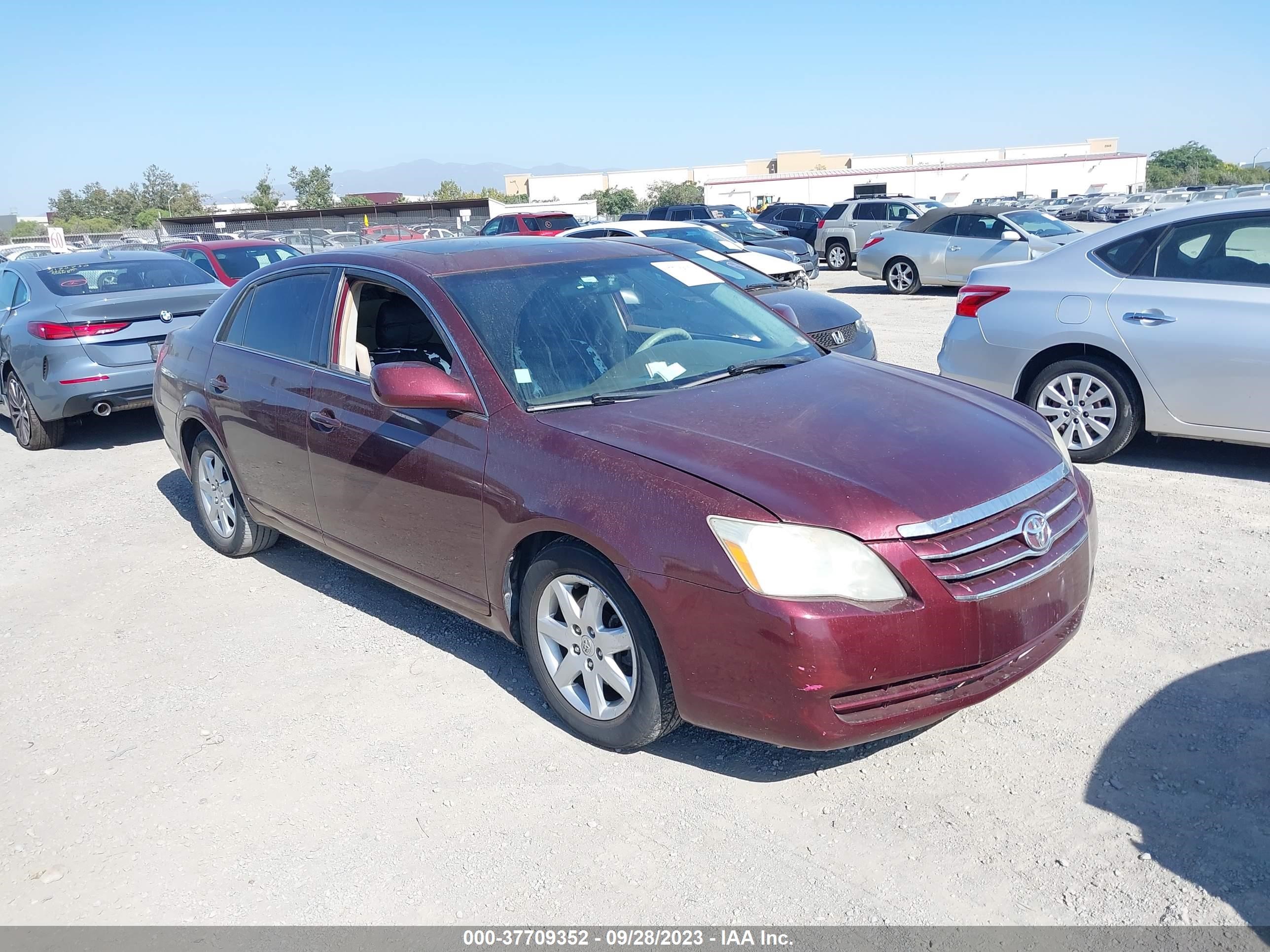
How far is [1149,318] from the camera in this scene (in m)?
6.08

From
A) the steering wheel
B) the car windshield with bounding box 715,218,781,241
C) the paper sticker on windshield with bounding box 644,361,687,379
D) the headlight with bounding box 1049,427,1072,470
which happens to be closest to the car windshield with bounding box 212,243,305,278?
the steering wheel

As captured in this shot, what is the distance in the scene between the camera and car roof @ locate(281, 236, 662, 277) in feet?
14.5

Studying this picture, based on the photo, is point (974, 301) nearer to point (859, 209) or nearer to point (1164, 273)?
point (1164, 273)

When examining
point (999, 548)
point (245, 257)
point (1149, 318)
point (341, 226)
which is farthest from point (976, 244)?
point (341, 226)

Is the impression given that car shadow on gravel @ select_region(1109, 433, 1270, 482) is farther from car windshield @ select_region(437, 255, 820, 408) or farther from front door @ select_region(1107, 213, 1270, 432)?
car windshield @ select_region(437, 255, 820, 408)

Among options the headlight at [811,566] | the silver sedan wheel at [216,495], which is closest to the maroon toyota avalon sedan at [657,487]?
the headlight at [811,566]

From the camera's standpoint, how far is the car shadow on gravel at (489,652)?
3.53 metres

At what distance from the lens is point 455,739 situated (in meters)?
3.79

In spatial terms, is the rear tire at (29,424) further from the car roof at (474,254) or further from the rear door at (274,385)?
the car roof at (474,254)

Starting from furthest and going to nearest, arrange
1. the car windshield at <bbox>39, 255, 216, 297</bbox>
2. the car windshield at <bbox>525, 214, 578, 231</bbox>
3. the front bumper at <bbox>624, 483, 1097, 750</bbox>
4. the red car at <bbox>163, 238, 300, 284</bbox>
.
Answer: the car windshield at <bbox>525, 214, 578, 231</bbox>
the red car at <bbox>163, 238, 300, 284</bbox>
the car windshield at <bbox>39, 255, 216, 297</bbox>
the front bumper at <bbox>624, 483, 1097, 750</bbox>

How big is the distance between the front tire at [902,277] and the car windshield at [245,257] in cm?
1044

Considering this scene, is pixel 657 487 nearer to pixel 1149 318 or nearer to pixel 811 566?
pixel 811 566

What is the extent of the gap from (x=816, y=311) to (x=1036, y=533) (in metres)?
5.22

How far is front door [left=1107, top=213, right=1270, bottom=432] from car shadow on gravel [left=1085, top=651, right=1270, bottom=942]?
7.85 feet
